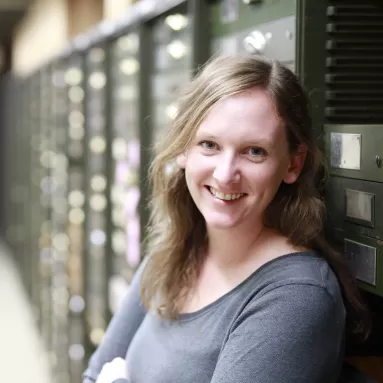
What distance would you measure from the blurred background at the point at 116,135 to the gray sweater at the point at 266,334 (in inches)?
7.1

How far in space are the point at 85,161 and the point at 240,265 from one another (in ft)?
10.1

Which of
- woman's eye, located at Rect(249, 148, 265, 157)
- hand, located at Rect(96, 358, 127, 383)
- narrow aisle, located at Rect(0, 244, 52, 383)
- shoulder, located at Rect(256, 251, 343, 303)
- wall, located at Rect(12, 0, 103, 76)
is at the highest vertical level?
wall, located at Rect(12, 0, 103, 76)

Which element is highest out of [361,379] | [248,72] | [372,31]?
[372,31]

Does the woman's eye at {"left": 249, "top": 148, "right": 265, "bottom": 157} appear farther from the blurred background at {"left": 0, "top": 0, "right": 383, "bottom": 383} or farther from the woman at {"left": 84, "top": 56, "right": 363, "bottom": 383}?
the blurred background at {"left": 0, "top": 0, "right": 383, "bottom": 383}

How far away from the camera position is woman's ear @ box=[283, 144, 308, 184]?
1.52 meters

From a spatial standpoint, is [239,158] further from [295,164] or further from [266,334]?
[266,334]

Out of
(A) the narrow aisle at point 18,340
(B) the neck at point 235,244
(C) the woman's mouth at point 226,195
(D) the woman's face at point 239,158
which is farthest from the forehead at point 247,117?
(A) the narrow aisle at point 18,340

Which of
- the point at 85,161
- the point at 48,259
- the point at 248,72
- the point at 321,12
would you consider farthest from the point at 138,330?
the point at 48,259

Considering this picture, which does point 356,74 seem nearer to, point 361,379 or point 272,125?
point 272,125

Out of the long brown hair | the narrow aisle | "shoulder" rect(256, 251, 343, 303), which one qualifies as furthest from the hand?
the narrow aisle

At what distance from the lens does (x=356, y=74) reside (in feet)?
5.63

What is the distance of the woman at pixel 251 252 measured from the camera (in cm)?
132

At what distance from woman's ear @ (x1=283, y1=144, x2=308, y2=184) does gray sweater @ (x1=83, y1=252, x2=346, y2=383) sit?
0.17 m

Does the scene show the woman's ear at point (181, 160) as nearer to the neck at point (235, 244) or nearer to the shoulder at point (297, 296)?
the neck at point (235, 244)
